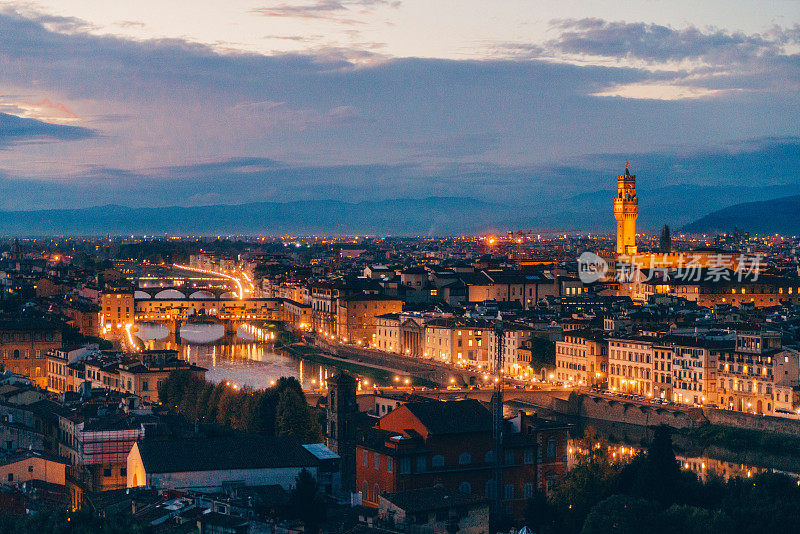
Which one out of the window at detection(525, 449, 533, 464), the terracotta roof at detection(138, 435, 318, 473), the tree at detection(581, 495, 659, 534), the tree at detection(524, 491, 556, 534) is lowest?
the tree at detection(524, 491, 556, 534)

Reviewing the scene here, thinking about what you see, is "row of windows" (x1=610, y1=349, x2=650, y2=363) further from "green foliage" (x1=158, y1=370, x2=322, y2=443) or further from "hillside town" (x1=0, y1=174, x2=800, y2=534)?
"green foliage" (x1=158, y1=370, x2=322, y2=443)

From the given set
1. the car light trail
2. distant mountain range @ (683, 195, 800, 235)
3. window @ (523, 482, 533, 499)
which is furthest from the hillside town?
distant mountain range @ (683, 195, 800, 235)

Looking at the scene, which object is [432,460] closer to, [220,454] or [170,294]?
[220,454]

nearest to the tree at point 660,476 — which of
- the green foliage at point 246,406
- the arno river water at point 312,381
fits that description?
the arno river water at point 312,381

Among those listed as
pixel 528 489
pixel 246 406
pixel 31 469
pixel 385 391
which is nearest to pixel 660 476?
pixel 528 489

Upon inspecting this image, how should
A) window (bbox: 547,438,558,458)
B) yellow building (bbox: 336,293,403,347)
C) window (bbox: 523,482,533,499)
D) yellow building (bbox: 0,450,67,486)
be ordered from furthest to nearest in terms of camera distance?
yellow building (bbox: 336,293,403,347) < window (bbox: 547,438,558,458) < window (bbox: 523,482,533,499) < yellow building (bbox: 0,450,67,486)

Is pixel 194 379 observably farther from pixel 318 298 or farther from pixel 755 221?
pixel 755 221

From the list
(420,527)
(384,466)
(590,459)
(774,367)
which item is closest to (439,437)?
(384,466)
